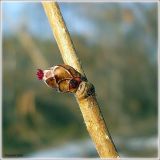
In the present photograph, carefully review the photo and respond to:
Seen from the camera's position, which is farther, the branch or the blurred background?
the blurred background

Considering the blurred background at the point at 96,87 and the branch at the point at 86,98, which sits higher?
the blurred background at the point at 96,87

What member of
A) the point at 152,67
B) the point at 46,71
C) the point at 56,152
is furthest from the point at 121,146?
the point at 46,71

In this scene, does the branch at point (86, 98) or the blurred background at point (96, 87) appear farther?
the blurred background at point (96, 87)

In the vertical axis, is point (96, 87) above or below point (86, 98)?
above

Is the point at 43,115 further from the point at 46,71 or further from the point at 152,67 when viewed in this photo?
the point at 46,71

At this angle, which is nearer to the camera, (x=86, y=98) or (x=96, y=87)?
(x=86, y=98)

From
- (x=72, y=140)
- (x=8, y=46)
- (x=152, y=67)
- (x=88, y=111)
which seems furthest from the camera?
Result: (x=152, y=67)

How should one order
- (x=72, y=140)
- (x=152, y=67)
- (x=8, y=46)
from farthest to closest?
(x=152, y=67) → (x=72, y=140) → (x=8, y=46)

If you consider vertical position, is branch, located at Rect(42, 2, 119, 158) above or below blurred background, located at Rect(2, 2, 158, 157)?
below
